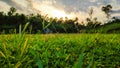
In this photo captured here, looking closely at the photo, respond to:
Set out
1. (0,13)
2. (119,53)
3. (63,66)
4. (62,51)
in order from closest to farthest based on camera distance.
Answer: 1. (63,66)
2. (62,51)
3. (119,53)
4. (0,13)

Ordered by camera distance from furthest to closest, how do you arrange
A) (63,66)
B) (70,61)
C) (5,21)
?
(5,21), (70,61), (63,66)

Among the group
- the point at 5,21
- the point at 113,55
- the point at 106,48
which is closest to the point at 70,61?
the point at 113,55

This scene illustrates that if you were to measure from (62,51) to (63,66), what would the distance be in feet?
2.92

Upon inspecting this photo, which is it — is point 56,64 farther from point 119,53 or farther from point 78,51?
point 119,53

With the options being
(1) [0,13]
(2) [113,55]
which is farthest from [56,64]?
(1) [0,13]

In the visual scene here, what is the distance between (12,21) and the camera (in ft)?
255

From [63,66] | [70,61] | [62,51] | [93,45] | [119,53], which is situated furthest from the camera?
[93,45]

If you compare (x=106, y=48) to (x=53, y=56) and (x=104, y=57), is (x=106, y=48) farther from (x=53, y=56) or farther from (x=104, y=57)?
(x=53, y=56)

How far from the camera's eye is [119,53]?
557 cm

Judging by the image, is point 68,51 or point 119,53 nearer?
point 68,51

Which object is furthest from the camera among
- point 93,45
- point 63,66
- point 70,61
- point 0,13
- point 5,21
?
point 0,13

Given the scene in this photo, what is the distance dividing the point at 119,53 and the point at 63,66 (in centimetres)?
177

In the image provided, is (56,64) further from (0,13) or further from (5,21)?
(0,13)

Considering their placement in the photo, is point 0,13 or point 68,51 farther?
point 0,13
